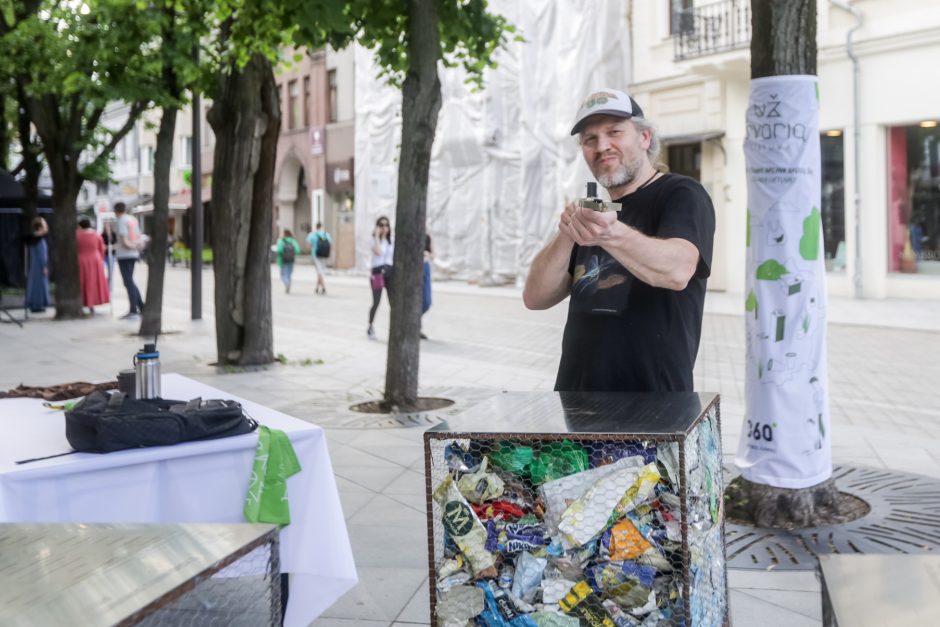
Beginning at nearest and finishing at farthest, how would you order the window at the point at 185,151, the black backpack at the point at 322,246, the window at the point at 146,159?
the black backpack at the point at 322,246 < the window at the point at 185,151 < the window at the point at 146,159

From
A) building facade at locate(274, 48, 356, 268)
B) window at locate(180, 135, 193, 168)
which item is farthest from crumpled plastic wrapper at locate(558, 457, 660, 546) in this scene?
window at locate(180, 135, 193, 168)

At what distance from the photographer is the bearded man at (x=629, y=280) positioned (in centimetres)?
317

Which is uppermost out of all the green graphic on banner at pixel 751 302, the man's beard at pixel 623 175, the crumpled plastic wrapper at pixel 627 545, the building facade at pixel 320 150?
the building facade at pixel 320 150

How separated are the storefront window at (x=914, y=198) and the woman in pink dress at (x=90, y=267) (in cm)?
1476

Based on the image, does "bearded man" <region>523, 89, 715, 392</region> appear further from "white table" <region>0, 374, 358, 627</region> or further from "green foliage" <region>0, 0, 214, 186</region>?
"green foliage" <region>0, 0, 214, 186</region>

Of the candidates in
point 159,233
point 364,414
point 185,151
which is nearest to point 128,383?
point 364,414

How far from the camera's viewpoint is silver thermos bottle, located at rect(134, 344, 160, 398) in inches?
147

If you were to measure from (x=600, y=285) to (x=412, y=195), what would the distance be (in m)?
5.45

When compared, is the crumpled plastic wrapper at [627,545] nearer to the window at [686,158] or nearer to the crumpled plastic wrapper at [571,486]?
the crumpled plastic wrapper at [571,486]

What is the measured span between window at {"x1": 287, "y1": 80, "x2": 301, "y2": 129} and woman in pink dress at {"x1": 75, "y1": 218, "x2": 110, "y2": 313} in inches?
950

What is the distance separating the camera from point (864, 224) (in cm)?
1975

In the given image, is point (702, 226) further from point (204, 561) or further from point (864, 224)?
point (864, 224)

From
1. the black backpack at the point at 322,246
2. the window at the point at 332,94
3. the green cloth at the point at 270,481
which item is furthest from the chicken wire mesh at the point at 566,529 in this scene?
the window at the point at 332,94

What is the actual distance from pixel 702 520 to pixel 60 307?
1762 cm
